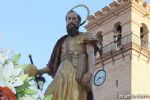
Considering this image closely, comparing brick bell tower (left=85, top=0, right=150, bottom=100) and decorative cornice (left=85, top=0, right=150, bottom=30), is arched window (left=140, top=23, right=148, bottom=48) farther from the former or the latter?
decorative cornice (left=85, top=0, right=150, bottom=30)

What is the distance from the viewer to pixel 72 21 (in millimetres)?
5500

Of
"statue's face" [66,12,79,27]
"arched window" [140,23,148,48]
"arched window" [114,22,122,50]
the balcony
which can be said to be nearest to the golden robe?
"statue's face" [66,12,79,27]

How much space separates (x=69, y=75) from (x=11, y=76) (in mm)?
2130

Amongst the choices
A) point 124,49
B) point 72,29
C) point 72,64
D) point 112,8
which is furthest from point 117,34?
point 72,64

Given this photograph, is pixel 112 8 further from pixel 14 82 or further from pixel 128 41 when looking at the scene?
pixel 14 82

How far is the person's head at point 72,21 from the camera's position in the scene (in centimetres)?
550

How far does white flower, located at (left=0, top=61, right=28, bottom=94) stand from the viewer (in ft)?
10.0

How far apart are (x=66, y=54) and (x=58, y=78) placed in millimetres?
325

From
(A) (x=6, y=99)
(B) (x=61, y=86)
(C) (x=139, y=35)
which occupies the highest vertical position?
(C) (x=139, y=35)

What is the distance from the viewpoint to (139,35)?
40.2 meters

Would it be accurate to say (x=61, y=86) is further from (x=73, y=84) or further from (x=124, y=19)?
(x=124, y=19)

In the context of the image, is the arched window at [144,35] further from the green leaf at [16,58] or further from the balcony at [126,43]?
the green leaf at [16,58]

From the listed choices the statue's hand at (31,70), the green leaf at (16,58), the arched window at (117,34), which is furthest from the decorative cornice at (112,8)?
the green leaf at (16,58)

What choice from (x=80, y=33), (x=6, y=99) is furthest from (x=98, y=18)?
(x=6, y=99)
